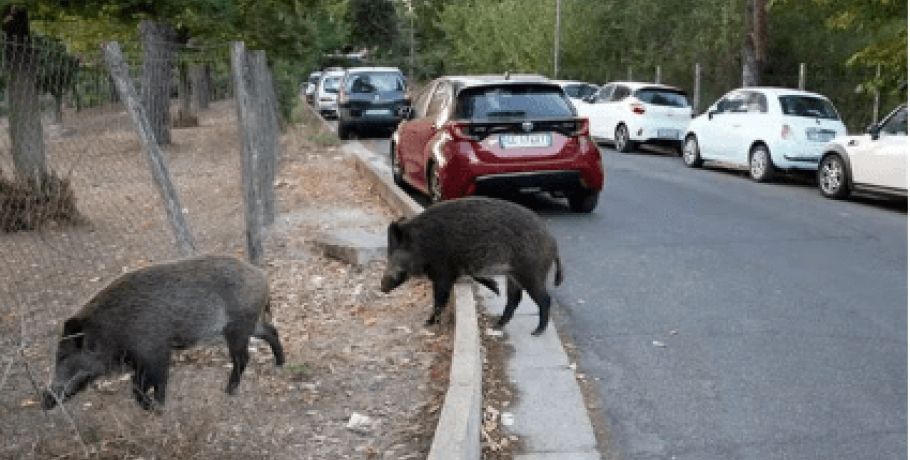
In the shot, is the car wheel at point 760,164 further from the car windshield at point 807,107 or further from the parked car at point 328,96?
the parked car at point 328,96

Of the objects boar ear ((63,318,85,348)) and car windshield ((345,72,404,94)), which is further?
car windshield ((345,72,404,94))

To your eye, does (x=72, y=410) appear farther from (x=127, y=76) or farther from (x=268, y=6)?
(x=268, y=6)

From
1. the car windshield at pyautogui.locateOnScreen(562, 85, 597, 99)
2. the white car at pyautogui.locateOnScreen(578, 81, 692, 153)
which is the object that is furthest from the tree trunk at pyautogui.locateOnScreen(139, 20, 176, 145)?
the car windshield at pyautogui.locateOnScreen(562, 85, 597, 99)

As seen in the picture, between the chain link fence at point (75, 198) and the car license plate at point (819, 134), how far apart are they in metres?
8.99

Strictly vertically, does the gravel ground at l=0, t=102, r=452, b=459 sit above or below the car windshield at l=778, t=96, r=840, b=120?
below

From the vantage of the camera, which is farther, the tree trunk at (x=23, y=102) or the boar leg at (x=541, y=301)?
the tree trunk at (x=23, y=102)

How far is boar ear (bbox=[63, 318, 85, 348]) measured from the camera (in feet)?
14.5

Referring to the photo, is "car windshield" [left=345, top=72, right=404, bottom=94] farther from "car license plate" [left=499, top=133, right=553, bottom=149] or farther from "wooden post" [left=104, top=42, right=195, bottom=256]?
"wooden post" [left=104, top=42, right=195, bottom=256]

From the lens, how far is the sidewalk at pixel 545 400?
4578 millimetres

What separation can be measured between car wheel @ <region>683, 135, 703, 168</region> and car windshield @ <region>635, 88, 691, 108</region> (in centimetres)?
280

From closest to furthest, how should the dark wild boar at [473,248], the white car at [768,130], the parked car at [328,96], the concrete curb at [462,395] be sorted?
1. the concrete curb at [462,395]
2. the dark wild boar at [473,248]
3. the white car at [768,130]
4. the parked car at [328,96]

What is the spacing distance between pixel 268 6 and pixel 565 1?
28.9 meters

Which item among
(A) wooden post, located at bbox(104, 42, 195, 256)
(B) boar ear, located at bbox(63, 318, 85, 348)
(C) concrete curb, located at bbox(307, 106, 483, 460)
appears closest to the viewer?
(C) concrete curb, located at bbox(307, 106, 483, 460)

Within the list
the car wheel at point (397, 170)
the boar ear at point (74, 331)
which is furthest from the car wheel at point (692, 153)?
the boar ear at point (74, 331)
